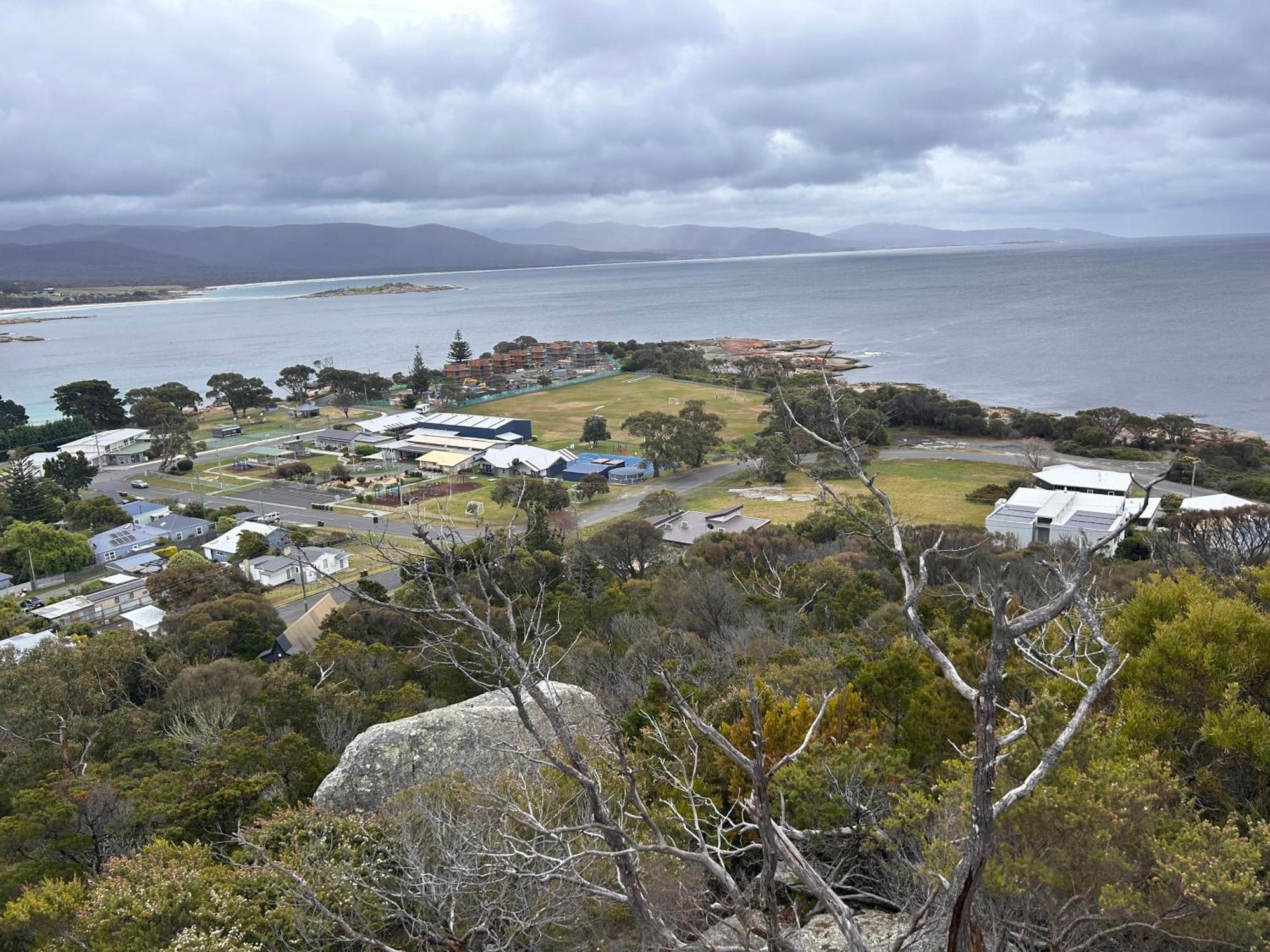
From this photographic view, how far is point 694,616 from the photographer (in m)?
16.3

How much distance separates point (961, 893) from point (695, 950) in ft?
4.00

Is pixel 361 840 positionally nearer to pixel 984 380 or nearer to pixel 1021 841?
pixel 1021 841

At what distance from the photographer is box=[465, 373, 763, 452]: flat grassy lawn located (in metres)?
44.8

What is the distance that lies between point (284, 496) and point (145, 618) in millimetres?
13730

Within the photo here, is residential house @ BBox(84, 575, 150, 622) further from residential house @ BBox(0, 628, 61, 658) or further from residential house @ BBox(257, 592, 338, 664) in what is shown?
residential house @ BBox(257, 592, 338, 664)

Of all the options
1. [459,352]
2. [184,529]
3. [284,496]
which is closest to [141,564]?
[184,529]

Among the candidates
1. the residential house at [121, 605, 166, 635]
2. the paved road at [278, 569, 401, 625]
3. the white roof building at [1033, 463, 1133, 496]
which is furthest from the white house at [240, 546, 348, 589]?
the white roof building at [1033, 463, 1133, 496]

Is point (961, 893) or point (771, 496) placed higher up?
point (961, 893)

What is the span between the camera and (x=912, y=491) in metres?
30.9

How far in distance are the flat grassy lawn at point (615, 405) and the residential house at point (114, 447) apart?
1818 centimetres

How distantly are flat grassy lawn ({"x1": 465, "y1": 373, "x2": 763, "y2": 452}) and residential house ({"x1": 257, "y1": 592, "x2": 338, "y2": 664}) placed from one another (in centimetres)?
2258

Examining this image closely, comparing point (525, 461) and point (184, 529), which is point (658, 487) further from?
point (184, 529)

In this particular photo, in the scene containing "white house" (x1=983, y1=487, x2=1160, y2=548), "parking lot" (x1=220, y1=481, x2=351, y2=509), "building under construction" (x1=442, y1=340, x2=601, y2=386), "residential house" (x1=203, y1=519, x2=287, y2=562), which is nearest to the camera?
"white house" (x1=983, y1=487, x2=1160, y2=548)

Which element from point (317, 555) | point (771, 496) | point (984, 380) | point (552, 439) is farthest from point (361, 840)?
point (984, 380)
